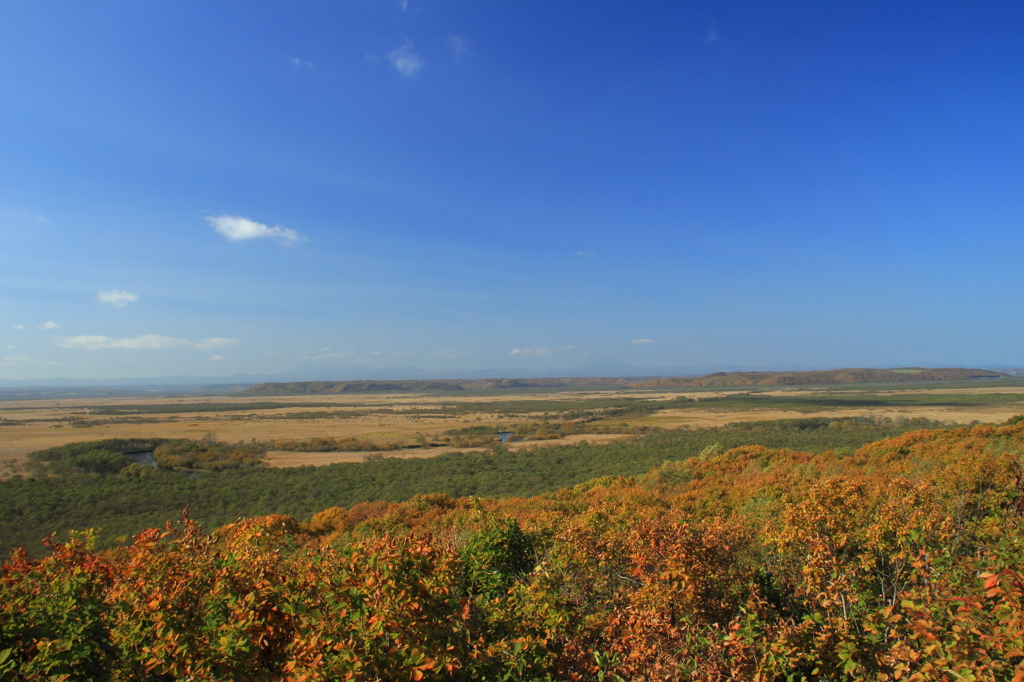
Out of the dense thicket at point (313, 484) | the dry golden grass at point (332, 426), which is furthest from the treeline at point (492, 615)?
the dry golden grass at point (332, 426)

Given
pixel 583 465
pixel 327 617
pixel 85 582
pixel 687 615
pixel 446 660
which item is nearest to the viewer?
pixel 446 660

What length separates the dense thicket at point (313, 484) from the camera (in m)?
31.5

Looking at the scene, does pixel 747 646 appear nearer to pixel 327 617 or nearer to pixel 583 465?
pixel 327 617

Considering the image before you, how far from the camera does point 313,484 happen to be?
133 feet

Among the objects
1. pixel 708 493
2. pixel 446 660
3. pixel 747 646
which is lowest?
pixel 708 493

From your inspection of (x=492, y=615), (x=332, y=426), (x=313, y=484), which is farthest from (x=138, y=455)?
(x=492, y=615)

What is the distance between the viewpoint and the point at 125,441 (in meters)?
66.2

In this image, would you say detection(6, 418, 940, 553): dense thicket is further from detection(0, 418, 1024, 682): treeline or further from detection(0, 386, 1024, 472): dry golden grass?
detection(0, 418, 1024, 682): treeline

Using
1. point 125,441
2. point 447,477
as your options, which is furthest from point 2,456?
point 447,477

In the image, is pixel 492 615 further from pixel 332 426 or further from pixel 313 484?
pixel 332 426

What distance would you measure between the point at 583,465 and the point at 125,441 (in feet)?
196

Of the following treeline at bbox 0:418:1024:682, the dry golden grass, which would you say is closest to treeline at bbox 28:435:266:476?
the dry golden grass

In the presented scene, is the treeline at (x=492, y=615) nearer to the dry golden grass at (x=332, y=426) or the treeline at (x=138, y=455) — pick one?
the dry golden grass at (x=332, y=426)

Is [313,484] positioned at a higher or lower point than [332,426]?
higher
